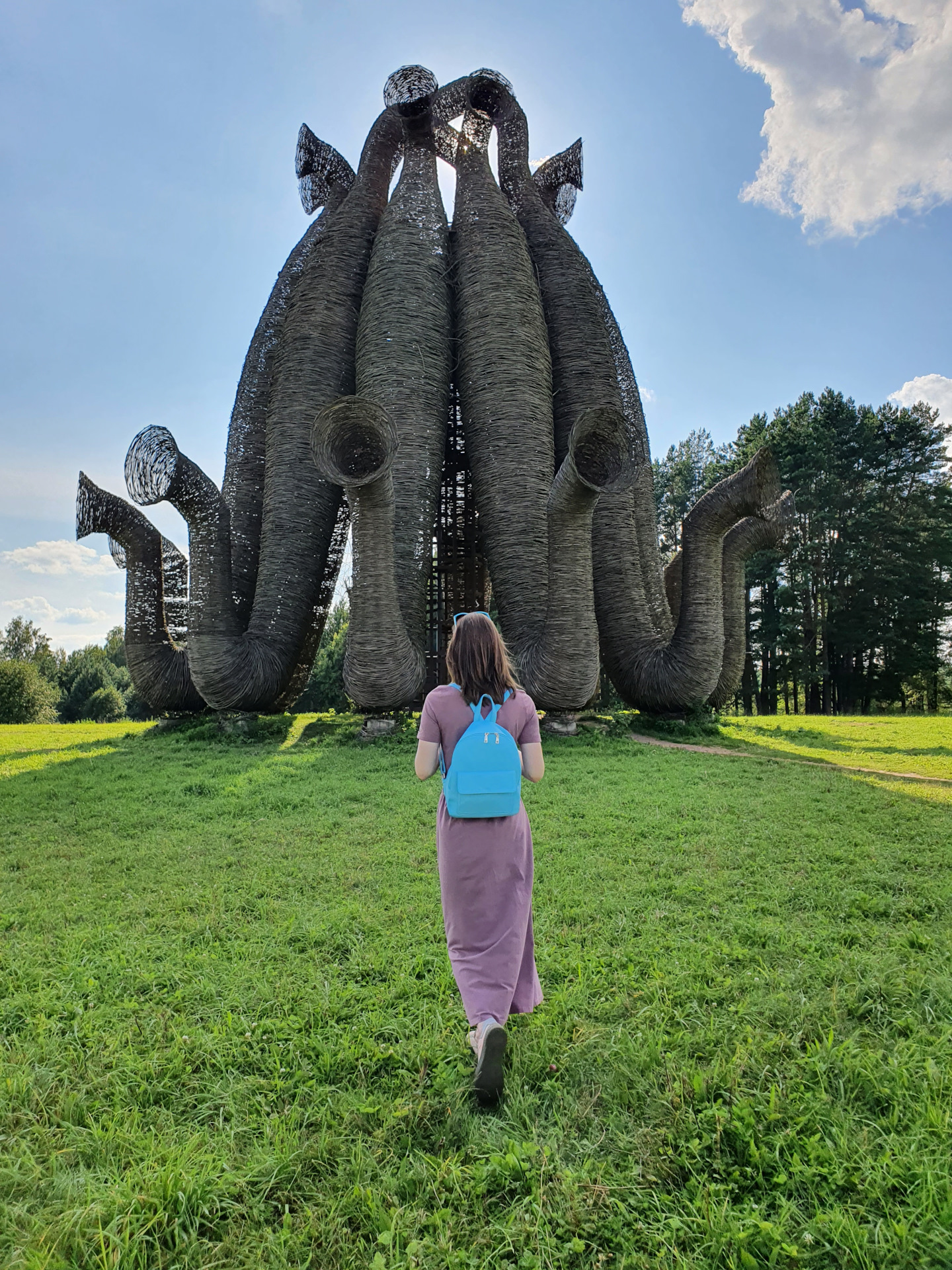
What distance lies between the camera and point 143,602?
41.9 feet

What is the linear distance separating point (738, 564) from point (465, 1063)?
502 inches

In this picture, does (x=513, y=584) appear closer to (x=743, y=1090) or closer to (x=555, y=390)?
(x=555, y=390)

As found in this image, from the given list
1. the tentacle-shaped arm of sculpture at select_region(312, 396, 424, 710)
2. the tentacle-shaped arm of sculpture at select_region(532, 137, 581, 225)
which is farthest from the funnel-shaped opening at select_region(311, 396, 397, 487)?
the tentacle-shaped arm of sculpture at select_region(532, 137, 581, 225)

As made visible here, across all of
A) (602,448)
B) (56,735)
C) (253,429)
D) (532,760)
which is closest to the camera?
(532,760)

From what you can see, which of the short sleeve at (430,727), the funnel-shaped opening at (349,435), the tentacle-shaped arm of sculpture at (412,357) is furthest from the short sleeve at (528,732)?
the tentacle-shaped arm of sculpture at (412,357)

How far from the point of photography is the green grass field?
1.72 metres

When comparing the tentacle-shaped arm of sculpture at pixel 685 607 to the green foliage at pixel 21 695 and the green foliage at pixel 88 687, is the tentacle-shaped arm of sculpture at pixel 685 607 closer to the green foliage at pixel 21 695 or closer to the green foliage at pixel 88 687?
the green foliage at pixel 88 687

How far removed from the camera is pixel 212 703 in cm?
1184

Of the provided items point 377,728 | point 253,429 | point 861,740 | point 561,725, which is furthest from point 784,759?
point 253,429

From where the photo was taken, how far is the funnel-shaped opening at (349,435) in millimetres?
9250

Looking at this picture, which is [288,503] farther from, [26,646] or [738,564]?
[26,646]

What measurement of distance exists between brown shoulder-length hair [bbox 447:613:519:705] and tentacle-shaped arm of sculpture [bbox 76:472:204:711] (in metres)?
11.5

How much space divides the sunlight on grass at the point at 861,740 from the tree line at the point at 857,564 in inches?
372

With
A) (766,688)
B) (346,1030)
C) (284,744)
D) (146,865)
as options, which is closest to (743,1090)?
(346,1030)
